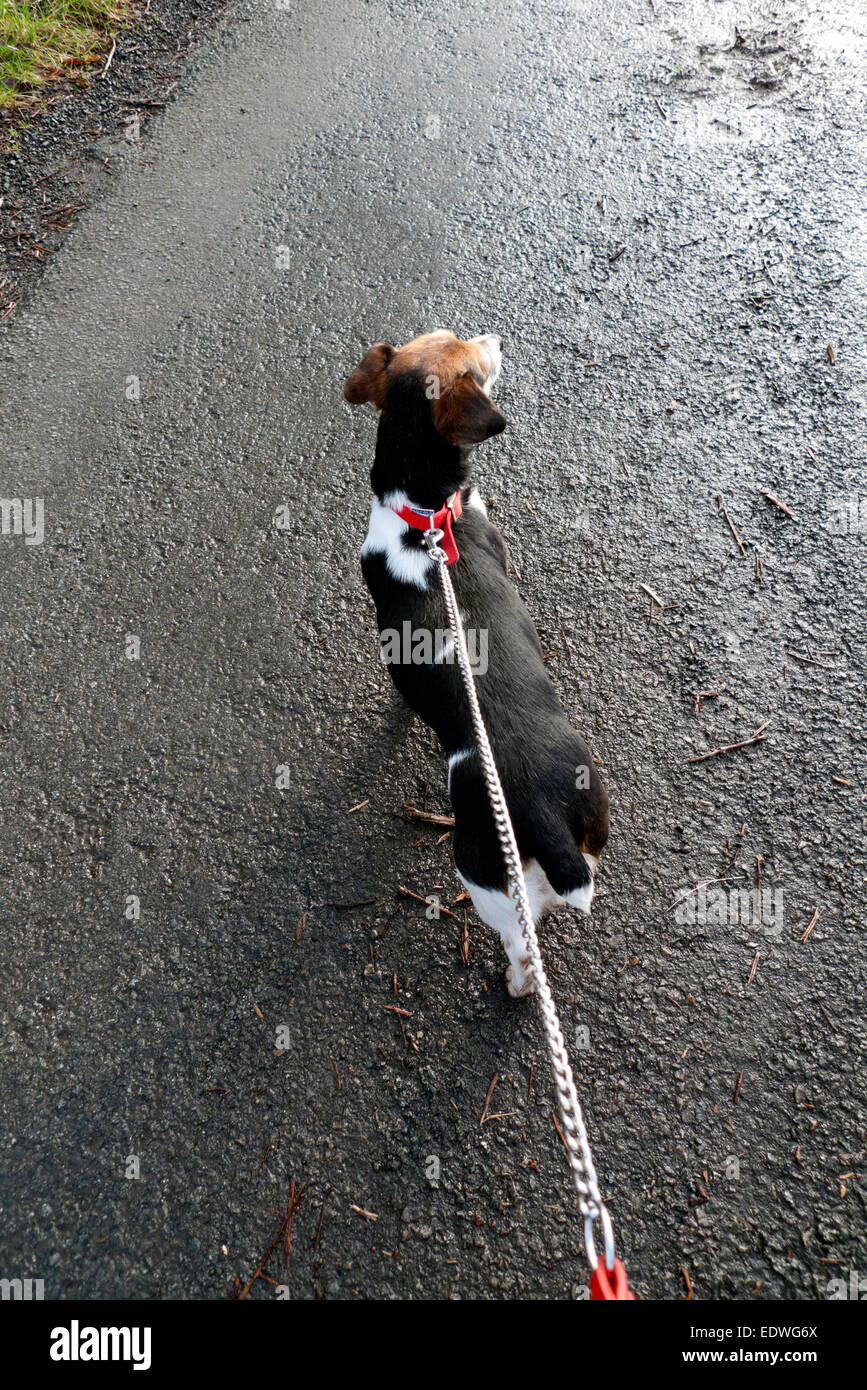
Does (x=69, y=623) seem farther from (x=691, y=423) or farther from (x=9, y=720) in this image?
(x=691, y=423)

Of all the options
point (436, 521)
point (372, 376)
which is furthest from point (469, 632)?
point (372, 376)

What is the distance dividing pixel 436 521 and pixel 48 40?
505cm

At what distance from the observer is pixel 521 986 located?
2562 millimetres

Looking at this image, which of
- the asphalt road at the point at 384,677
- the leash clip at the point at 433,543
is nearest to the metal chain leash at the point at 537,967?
the leash clip at the point at 433,543

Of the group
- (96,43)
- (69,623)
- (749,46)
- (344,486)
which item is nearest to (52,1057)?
(69,623)

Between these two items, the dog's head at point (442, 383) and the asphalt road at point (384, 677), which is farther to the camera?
the dog's head at point (442, 383)

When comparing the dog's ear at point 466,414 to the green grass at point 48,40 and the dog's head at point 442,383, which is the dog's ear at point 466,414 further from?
the green grass at point 48,40

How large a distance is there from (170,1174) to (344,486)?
2682mm

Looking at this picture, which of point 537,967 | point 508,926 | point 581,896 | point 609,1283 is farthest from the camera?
point 508,926

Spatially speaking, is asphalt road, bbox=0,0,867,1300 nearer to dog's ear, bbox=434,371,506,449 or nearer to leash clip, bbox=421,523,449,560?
leash clip, bbox=421,523,449,560

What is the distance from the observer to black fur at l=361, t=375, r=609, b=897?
7.41 feet

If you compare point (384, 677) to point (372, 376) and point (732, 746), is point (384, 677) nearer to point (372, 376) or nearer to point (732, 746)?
point (372, 376)

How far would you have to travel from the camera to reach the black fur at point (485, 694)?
226 cm

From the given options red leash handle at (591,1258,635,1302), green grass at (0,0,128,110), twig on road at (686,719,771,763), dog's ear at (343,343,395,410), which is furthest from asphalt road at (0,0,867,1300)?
red leash handle at (591,1258,635,1302)
